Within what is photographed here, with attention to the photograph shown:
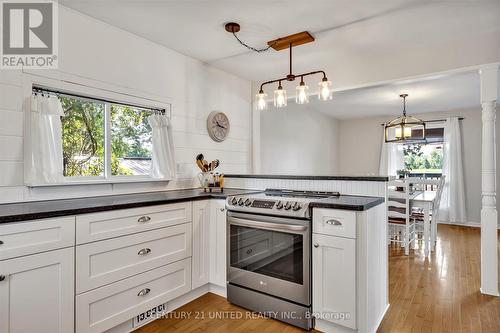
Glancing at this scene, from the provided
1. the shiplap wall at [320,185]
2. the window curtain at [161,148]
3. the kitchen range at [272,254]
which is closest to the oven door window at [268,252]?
the kitchen range at [272,254]

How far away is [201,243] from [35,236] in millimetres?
1257

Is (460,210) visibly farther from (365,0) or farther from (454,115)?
(365,0)

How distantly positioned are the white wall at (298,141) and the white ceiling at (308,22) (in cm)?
158

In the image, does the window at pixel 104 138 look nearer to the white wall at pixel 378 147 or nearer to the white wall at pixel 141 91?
the white wall at pixel 141 91

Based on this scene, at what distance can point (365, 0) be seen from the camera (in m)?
2.12

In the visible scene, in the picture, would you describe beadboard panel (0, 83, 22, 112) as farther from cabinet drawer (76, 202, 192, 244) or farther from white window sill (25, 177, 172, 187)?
cabinet drawer (76, 202, 192, 244)

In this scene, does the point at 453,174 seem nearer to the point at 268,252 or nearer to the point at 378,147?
the point at 378,147

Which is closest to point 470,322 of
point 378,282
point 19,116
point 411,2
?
point 378,282

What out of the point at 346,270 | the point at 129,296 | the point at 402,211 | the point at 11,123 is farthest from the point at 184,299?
the point at 402,211

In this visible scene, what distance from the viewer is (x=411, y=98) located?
4938 millimetres

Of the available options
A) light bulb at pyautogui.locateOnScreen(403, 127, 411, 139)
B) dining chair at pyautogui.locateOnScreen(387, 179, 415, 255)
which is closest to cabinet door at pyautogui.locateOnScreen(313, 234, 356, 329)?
dining chair at pyautogui.locateOnScreen(387, 179, 415, 255)

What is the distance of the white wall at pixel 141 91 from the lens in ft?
6.24

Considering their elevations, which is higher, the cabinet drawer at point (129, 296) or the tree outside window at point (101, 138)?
the tree outside window at point (101, 138)

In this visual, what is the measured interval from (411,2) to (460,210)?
5.18m
